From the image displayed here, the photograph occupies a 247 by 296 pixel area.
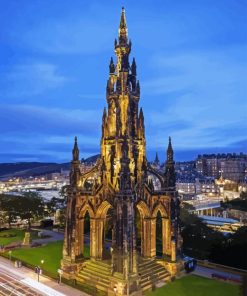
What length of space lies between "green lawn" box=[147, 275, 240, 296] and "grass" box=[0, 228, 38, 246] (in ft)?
86.8

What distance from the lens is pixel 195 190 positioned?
148125 mm

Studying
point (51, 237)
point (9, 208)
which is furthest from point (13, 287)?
point (9, 208)

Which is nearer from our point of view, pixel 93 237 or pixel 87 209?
pixel 93 237

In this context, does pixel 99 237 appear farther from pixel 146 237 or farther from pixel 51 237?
pixel 51 237

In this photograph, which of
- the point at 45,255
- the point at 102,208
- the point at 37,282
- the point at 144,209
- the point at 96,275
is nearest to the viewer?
the point at 96,275

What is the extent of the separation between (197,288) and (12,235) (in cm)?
3269

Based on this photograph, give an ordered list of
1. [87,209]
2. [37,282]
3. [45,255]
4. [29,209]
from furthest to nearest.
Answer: [29,209] < [45,255] < [87,209] < [37,282]

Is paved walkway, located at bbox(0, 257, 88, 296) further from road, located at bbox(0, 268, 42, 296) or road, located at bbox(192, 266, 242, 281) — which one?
road, located at bbox(192, 266, 242, 281)

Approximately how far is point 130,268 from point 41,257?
617 inches

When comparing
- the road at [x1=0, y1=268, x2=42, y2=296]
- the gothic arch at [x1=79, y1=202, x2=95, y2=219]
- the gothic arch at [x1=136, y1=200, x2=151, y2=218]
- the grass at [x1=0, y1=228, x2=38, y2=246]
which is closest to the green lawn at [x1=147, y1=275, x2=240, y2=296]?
the gothic arch at [x1=136, y1=200, x2=151, y2=218]

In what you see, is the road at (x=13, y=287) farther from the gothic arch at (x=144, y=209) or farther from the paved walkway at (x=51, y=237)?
the paved walkway at (x=51, y=237)

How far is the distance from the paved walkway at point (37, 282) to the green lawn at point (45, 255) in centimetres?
156

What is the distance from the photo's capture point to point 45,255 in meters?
40.2

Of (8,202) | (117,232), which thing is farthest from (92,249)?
(8,202)
